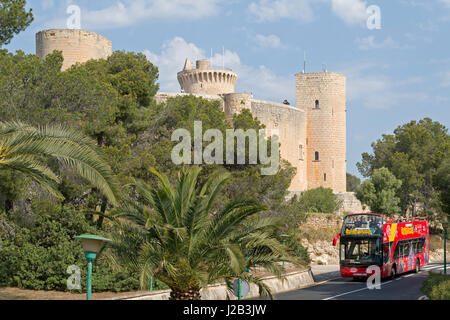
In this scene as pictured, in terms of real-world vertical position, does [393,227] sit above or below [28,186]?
below

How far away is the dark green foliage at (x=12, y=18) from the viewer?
16594mm

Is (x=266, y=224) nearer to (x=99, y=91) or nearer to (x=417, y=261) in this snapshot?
(x=99, y=91)

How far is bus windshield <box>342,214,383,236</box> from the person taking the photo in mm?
24141

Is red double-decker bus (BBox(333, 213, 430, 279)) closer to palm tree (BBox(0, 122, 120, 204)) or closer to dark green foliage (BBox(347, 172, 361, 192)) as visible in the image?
palm tree (BBox(0, 122, 120, 204))

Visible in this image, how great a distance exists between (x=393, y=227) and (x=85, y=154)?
17.1 meters

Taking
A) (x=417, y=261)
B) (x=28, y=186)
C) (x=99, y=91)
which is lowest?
(x=417, y=261)

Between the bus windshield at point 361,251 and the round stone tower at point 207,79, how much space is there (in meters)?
31.6

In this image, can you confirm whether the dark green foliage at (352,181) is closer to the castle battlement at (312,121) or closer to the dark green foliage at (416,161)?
the dark green foliage at (416,161)

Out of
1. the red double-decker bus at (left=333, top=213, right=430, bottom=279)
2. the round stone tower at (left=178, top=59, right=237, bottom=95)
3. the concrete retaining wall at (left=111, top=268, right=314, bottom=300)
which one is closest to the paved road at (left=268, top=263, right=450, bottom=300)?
the concrete retaining wall at (left=111, top=268, right=314, bottom=300)

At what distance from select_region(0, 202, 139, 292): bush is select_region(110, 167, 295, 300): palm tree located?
547 cm

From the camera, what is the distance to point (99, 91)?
847 inches

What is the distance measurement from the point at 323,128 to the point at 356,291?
1307 inches
